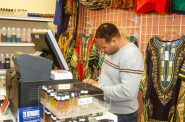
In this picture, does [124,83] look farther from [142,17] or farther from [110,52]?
[142,17]

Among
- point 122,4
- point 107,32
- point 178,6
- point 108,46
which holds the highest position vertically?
point 122,4

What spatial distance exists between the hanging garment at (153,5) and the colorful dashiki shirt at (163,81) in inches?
12.5

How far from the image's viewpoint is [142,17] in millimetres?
3225

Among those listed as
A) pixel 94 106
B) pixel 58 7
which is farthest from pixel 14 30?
pixel 94 106

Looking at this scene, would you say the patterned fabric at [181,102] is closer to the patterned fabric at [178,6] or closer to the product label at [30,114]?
the patterned fabric at [178,6]

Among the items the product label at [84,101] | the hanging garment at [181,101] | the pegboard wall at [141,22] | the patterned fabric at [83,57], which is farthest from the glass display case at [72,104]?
the patterned fabric at [83,57]

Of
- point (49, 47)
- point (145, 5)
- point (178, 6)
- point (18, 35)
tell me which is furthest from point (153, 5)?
point (18, 35)

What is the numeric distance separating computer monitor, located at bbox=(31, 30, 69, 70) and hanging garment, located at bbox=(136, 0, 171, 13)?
1245mm

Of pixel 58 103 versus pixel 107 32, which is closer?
pixel 58 103

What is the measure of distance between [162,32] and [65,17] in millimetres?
2172

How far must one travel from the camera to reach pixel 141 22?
324 cm

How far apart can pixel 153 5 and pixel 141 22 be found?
587 millimetres

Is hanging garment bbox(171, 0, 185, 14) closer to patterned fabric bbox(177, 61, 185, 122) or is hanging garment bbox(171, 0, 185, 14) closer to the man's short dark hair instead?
patterned fabric bbox(177, 61, 185, 122)

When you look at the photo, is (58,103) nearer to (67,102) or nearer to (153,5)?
(67,102)
